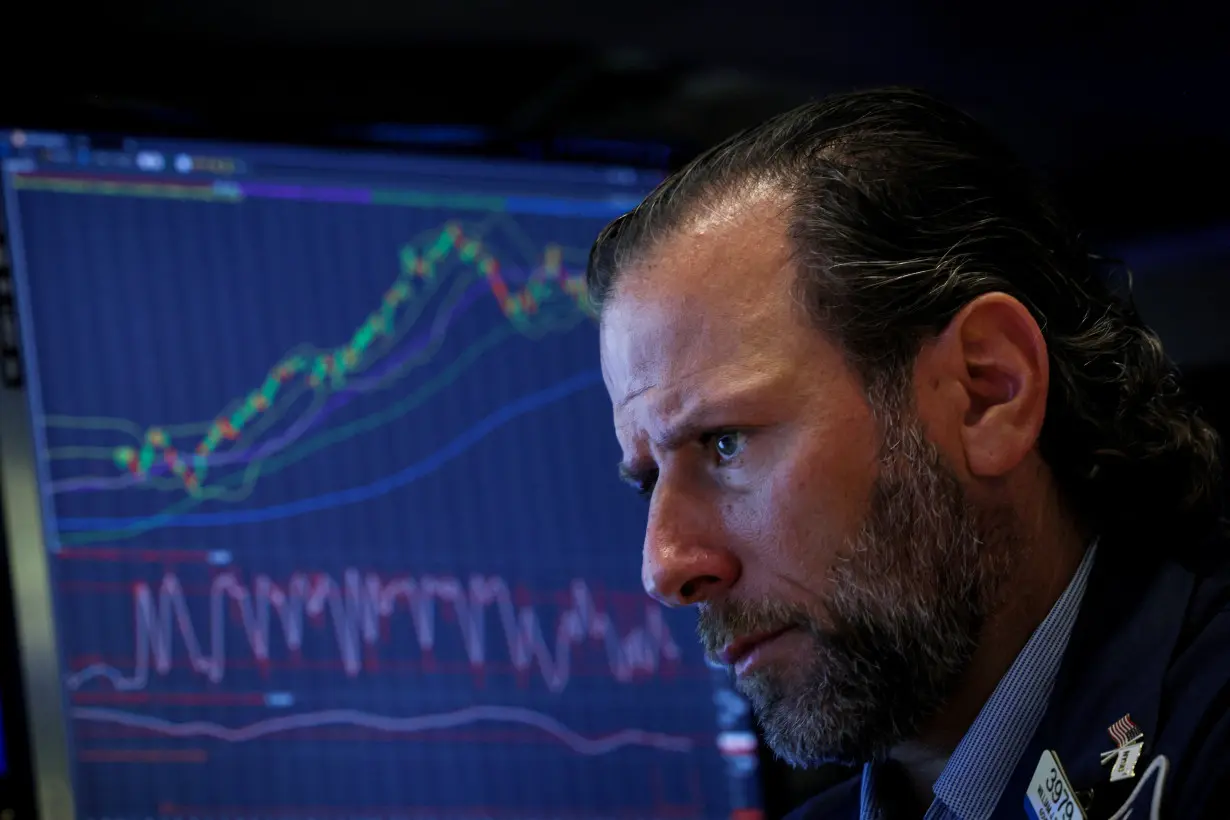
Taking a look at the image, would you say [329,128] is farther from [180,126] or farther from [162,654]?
[162,654]

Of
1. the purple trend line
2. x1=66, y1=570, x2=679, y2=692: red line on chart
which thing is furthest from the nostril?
the purple trend line

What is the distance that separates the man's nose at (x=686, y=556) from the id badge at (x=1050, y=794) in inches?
10.1

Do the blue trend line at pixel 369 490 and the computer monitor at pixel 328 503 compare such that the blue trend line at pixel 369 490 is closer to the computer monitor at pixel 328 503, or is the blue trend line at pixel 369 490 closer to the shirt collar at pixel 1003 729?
the computer monitor at pixel 328 503

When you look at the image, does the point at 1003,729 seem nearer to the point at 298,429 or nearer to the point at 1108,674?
the point at 1108,674

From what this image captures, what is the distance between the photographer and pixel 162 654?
4.58 ft

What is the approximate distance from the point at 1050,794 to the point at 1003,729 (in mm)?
125

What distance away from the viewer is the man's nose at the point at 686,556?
1186 mm

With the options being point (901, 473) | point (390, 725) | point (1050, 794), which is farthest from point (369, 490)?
point (1050, 794)

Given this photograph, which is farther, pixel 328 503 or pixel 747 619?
pixel 328 503

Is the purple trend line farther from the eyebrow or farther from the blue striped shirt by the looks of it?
the blue striped shirt

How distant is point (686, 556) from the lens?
1187mm

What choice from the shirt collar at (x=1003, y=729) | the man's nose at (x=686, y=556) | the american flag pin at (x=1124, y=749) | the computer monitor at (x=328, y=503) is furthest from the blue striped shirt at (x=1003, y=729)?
the computer monitor at (x=328, y=503)

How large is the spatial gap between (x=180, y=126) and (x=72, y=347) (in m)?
0.23

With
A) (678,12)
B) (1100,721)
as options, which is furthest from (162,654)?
(678,12)
